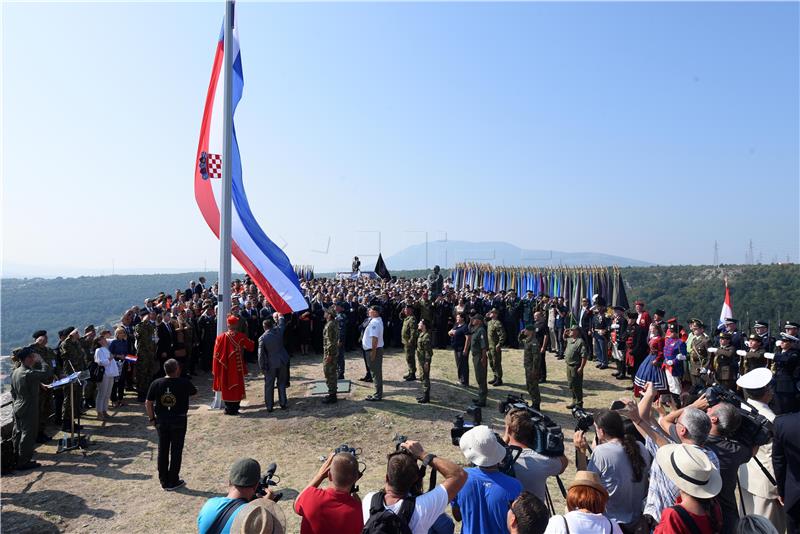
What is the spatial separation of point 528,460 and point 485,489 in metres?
0.56

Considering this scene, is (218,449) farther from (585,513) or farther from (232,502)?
(585,513)

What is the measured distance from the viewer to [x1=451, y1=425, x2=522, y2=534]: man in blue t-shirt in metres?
3.17

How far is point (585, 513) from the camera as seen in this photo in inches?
110

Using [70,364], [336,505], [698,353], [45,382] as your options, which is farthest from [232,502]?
[698,353]

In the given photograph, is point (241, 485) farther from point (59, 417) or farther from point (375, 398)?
point (59, 417)

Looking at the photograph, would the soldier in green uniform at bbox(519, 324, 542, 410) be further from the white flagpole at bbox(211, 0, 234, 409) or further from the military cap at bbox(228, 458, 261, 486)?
the military cap at bbox(228, 458, 261, 486)

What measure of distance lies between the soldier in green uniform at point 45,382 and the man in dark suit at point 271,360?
12.3ft

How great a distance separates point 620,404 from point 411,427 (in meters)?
5.36

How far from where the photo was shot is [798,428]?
4270mm

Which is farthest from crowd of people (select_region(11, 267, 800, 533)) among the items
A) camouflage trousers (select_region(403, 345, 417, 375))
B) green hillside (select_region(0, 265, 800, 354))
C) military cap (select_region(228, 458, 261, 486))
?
green hillside (select_region(0, 265, 800, 354))

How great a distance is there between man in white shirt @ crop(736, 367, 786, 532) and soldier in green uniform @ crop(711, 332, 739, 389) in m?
5.61

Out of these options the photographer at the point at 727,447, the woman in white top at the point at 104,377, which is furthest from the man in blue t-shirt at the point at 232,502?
the woman in white top at the point at 104,377

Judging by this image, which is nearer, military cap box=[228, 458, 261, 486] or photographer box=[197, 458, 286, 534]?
photographer box=[197, 458, 286, 534]

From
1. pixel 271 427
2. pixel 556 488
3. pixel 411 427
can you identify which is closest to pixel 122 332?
pixel 271 427
